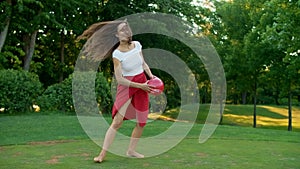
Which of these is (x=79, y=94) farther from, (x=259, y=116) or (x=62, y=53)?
(x=259, y=116)

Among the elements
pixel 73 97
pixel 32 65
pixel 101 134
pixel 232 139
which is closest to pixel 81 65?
pixel 73 97

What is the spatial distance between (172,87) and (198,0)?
5656mm

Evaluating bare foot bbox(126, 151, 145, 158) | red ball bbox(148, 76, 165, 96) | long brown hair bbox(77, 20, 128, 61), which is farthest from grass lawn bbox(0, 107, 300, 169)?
long brown hair bbox(77, 20, 128, 61)

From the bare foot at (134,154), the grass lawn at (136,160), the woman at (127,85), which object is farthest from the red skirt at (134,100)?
the grass lawn at (136,160)

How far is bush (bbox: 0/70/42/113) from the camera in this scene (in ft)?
42.0

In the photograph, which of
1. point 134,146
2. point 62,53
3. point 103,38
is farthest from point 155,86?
point 62,53

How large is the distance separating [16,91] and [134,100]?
8.45m

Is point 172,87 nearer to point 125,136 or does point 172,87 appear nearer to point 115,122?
point 125,136

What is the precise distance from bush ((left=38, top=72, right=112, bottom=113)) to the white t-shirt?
24.8 feet

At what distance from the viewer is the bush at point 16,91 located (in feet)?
42.0

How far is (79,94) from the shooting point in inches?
513

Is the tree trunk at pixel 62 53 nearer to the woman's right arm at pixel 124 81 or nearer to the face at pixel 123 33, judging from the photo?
the face at pixel 123 33

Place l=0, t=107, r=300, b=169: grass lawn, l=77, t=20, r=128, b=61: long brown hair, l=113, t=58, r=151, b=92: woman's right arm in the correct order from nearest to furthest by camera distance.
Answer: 1. l=0, t=107, r=300, b=169: grass lawn
2. l=113, t=58, r=151, b=92: woman's right arm
3. l=77, t=20, r=128, b=61: long brown hair

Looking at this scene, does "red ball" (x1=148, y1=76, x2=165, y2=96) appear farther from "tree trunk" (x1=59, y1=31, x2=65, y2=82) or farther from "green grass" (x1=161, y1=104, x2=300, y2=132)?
"green grass" (x1=161, y1=104, x2=300, y2=132)
